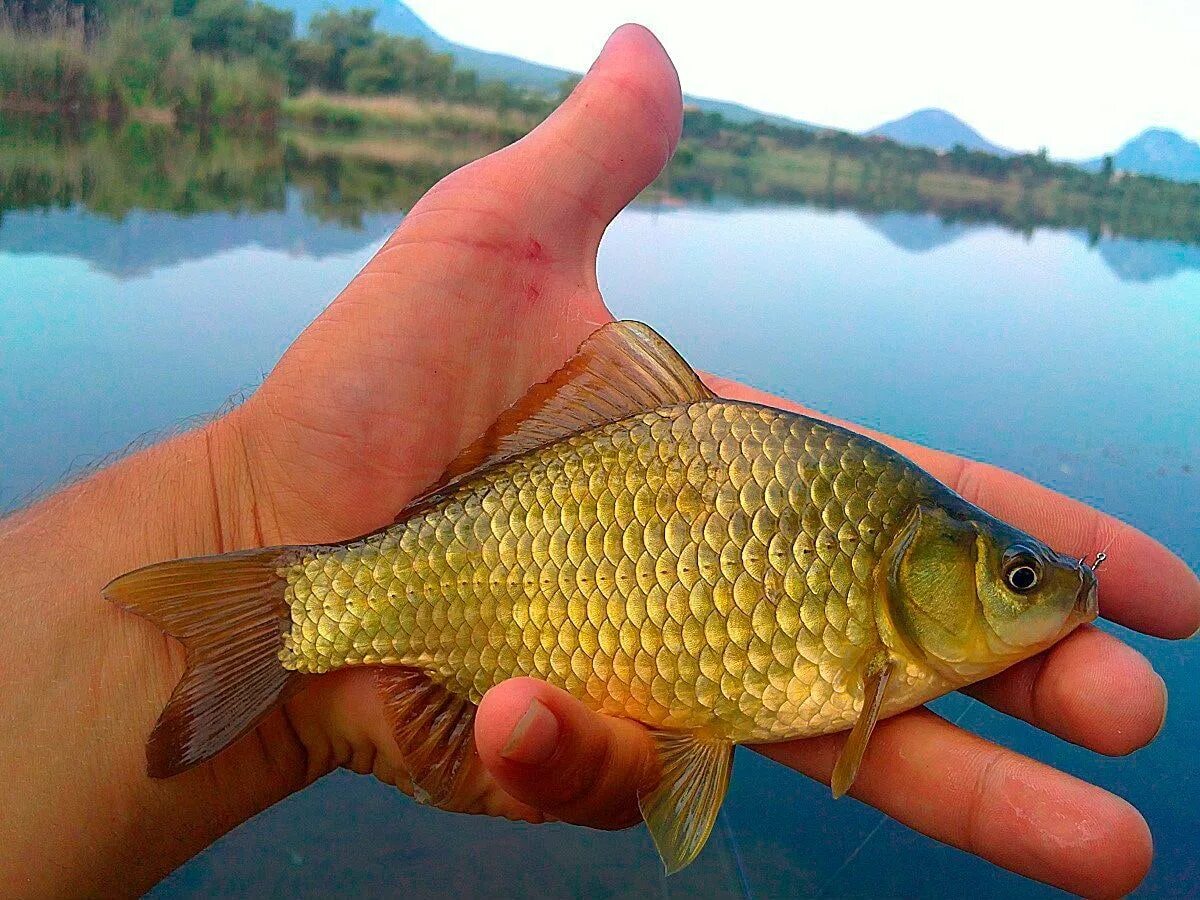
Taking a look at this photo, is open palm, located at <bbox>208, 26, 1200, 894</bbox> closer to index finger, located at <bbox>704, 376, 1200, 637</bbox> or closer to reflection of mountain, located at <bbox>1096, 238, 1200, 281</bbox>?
index finger, located at <bbox>704, 376, 1200, 637</bbox>

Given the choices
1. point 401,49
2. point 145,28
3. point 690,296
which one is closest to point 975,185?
point 401,49

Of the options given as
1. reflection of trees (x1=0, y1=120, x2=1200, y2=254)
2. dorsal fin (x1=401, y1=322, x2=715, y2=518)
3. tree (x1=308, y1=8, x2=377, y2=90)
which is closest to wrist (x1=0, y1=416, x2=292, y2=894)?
dorsal fin (x1=401, y1=322, x2=715, y2=518)

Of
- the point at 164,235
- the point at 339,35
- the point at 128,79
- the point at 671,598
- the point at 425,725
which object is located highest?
the point at 339,35

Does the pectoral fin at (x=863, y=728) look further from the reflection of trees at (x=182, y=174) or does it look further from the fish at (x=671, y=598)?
the reflection of trees at (x=182, y=174)

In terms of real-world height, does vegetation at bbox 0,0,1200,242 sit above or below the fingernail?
above

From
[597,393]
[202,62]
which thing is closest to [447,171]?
[202,62]

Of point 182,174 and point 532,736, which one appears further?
point 182,174

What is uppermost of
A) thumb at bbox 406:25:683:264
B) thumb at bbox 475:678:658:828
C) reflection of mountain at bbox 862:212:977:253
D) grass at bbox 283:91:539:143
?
grass at bbox 283:91:539:143

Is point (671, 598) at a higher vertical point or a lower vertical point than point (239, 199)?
lower

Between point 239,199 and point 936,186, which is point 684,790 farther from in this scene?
point 936,186
